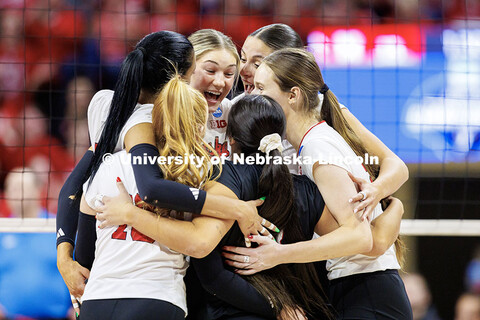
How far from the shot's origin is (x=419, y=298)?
4930mm

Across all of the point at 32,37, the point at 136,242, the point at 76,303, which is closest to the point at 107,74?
the point at 32,37

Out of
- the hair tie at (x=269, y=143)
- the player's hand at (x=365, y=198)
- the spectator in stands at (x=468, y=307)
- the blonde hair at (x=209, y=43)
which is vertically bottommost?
the spectator in stands at (x=468, y=307)

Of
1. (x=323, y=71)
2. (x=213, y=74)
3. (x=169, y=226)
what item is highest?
(x=213, y=74)

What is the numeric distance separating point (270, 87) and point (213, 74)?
2.09 feet

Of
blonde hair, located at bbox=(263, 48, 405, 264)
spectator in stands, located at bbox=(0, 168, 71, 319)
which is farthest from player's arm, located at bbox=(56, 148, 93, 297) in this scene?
spectator in stands, located at bbox=(0, 168, 71, 319)

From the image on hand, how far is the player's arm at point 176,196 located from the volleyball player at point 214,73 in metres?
1.09

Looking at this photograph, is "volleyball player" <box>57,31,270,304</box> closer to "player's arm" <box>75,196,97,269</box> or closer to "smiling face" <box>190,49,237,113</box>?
"player's arm" <box>75,196,97,269</box>

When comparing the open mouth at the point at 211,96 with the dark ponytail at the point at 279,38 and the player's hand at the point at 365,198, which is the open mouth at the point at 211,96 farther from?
the player's hand at the point at 365,198

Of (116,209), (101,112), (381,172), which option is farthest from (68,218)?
(381,172)

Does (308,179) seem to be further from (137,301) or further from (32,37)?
Result: (32,37)

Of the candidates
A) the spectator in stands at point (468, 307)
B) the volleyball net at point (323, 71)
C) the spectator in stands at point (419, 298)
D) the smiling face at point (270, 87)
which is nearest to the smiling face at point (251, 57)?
the smiling face at point (270, 87)

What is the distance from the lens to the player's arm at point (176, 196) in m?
1.96

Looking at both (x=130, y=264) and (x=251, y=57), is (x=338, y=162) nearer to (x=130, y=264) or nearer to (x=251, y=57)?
(x=130, y=264)

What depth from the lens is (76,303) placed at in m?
2.47
